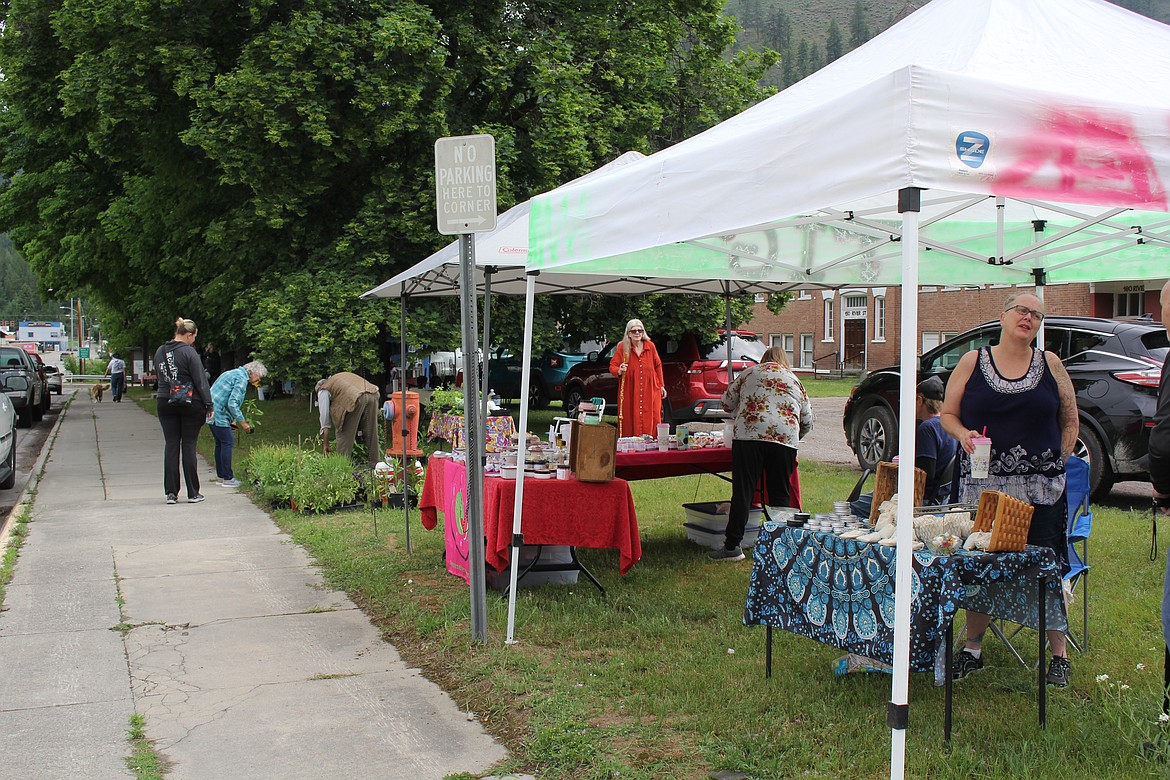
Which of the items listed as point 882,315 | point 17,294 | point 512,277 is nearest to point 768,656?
point 512,277

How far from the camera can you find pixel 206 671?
18.7ft

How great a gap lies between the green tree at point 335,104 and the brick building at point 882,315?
1894 cm

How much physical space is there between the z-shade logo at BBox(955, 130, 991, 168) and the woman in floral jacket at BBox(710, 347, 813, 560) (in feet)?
13.4

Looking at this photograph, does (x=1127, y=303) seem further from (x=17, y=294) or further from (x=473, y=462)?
(x=17, y=294)

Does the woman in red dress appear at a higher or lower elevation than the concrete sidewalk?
higher

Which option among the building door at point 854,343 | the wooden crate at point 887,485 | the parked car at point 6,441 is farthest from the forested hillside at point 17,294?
the wooden crate at point 887,485

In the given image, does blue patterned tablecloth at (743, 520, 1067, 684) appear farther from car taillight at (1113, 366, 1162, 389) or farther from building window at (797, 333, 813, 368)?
building window at (797, 333, 813, 368)

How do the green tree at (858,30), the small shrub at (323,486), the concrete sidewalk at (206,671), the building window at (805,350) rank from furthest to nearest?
the green tree at (858,30), the building window at (805,350), the small shrub at (323,486), the concrete sidewalk at (206,671)

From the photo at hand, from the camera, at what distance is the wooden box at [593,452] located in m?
6.63

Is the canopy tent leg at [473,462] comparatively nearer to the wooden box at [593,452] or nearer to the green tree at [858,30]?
the wooden box at [593,452]

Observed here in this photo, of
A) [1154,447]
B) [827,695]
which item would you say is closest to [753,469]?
[827,695]

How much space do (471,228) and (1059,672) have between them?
381 centimetres

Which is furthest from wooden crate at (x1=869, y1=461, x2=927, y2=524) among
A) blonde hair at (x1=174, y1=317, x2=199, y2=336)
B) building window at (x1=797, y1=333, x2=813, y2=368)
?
building window at (x1=797, y1=333, x2=813, y2=368)

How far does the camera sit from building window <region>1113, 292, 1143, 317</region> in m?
34.7
